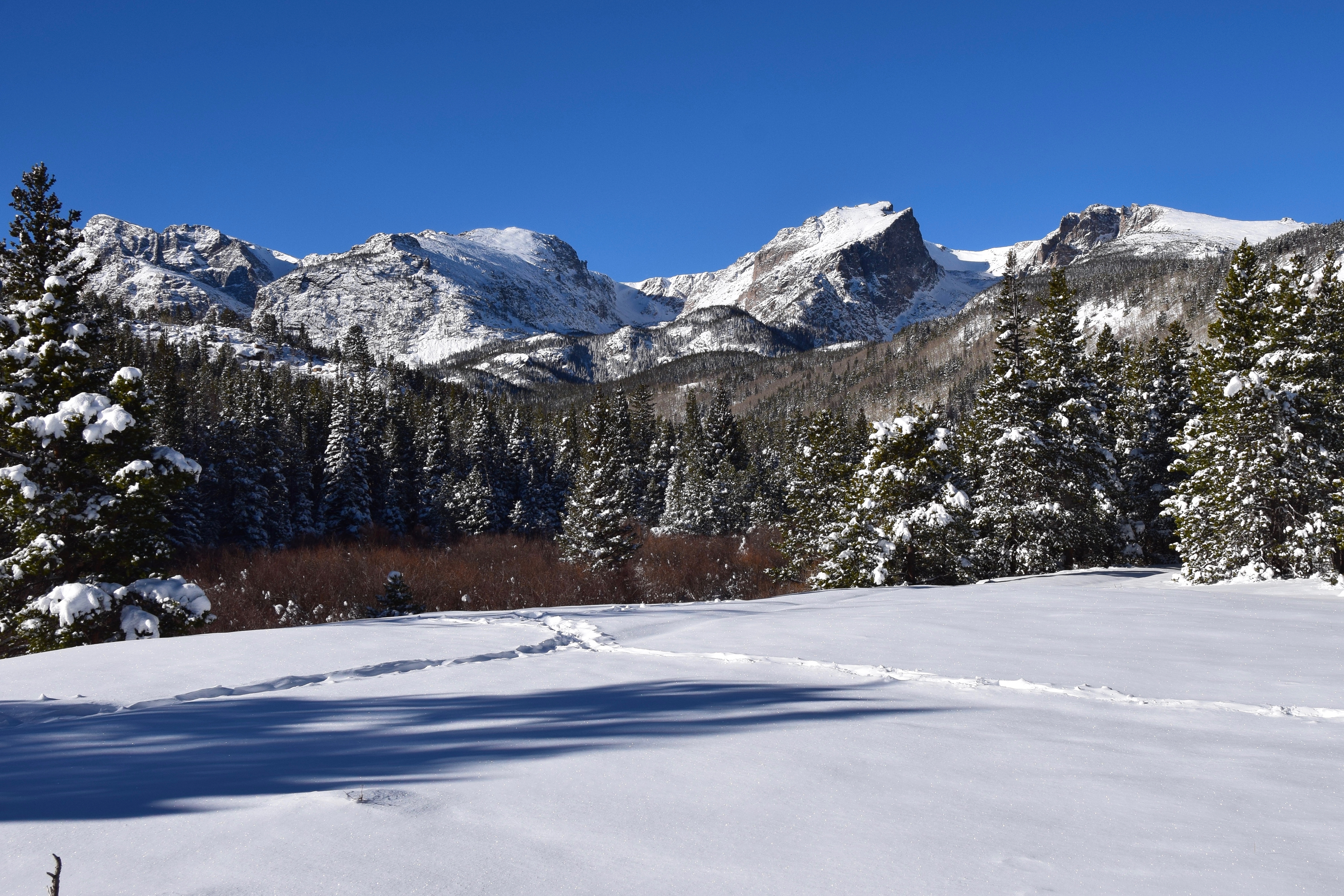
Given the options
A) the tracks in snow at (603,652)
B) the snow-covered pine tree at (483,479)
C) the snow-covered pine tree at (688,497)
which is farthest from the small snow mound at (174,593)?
the snow-covered pine tree at (688,497)

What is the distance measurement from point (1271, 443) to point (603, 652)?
18558 mm

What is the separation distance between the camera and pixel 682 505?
60.0m

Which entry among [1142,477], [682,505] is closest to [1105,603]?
[1142,477]

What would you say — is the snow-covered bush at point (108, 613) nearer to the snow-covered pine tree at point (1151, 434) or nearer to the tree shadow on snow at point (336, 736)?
the tree shadow on snow at point (336, 736)

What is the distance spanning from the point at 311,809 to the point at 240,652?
6.13 m

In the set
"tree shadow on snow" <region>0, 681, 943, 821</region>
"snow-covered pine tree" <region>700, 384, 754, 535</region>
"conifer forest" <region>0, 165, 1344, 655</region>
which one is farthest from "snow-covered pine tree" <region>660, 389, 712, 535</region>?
"tree shadow on snow" <region>0, 681, 943, 821</region>

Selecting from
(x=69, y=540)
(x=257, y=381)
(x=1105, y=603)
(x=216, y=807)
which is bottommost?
(x=1105, y=603)

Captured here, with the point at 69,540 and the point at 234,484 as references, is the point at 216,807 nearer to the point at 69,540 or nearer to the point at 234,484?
the point at 69,540

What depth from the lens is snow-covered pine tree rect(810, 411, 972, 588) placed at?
70.8ft

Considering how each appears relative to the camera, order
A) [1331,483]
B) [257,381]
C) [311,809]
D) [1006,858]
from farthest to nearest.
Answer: [257,381] → [1331,483] → [311,809] → [1006,858]

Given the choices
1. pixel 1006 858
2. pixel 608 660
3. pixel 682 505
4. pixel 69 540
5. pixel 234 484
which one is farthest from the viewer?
pixel 682 505

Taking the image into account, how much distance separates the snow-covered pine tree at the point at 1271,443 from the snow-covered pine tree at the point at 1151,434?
24.5 feet

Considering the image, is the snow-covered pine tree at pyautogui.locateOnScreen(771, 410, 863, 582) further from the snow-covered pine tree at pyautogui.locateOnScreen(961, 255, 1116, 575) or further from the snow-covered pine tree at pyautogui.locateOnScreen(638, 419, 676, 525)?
the snow-covered pine tree at pyautogui.locateOnScreen(638, 419, 676, 525)

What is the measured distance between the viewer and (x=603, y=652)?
878 centimetres
